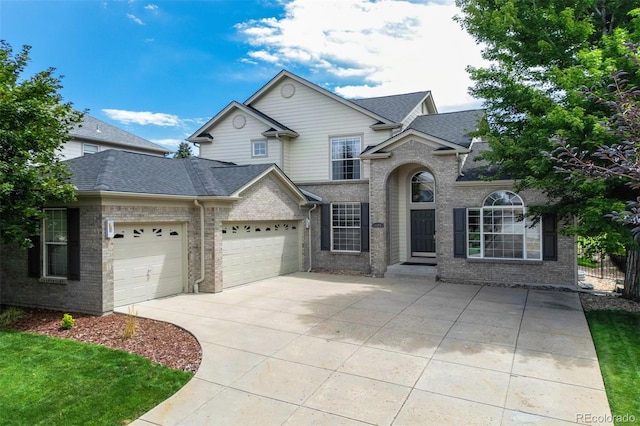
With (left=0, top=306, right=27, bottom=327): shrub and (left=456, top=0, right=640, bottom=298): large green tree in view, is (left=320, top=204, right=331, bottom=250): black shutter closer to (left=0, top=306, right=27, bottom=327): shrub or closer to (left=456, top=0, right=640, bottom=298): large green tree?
(left=456, top=0, right=640, bottom=298): large green tree

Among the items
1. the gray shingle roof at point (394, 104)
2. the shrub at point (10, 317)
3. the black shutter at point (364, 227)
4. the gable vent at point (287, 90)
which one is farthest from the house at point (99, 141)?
Result: the black shutter at point (364, 227)

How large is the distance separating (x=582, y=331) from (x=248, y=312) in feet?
23.8

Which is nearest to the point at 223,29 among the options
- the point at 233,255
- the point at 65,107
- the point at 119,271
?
the point at 65,107

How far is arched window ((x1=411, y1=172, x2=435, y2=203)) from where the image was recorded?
51.1 feet

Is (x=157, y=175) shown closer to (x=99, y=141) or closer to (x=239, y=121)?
(x=239, y=121)

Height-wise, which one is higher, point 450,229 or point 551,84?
point 551,84

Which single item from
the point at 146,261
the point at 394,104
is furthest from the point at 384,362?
the point at 394,104


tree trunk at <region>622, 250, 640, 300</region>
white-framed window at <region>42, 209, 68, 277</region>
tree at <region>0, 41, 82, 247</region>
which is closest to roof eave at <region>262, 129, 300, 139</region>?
tree at <region>0, 41, 82, 247</region>

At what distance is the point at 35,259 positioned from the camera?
9.66m

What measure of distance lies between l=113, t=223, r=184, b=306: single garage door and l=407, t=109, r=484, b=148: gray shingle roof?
33.3ft

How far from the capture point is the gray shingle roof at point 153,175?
9438 mm

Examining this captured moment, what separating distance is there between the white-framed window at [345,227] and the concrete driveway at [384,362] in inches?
209

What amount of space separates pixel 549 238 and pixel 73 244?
13.8m

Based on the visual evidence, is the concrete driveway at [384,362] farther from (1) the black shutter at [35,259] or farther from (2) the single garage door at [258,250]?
(1) the black shutter at [35,259]
